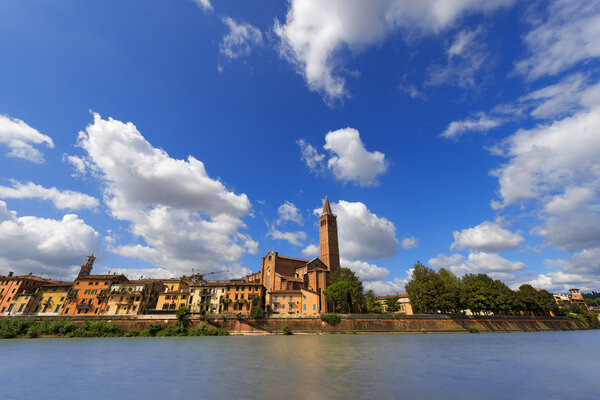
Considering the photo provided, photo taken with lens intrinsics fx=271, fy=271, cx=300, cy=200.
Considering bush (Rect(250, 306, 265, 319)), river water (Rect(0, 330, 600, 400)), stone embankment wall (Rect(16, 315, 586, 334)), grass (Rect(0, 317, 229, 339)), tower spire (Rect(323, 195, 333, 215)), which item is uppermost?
tower spire (Rect(323, 195, 333, 215))

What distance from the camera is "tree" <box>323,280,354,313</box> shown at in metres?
62.5

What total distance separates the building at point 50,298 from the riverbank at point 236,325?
18285 millimetres

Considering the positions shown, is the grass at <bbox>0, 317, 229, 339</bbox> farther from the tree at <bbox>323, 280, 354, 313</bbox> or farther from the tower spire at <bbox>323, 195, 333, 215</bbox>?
the tower spire at <bbox>323, 195, 333, 215</bbox>

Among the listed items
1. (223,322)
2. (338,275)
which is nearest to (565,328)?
(338,275)

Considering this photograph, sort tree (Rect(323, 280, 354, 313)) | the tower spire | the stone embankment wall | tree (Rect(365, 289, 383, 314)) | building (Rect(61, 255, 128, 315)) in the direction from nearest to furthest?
the stone embankment wall < tree (Rect(323, 280, 354, 313)) < building (Rect(61, 255, 128, 315)) < tree (Rect(365, 289, 383, 314)) < the tower spire

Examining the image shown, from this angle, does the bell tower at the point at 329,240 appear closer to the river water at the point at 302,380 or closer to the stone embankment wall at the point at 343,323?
the stone embankment wall at the point at 343,323

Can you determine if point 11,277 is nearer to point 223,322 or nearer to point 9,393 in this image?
point 223,322

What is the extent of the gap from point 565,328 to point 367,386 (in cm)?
10843

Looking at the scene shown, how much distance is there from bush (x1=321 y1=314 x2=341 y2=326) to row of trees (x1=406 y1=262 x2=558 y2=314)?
21516 mm

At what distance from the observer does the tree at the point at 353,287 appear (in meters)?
66.9

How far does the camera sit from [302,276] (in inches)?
3196

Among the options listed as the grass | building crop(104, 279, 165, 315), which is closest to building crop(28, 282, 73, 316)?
building crop(104, 279, 165, 315)

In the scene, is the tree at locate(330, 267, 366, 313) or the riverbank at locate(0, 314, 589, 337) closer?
the riverbank at locate(0, 314, 589, 337)

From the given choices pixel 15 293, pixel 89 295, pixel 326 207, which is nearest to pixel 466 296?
pixel 326 207
